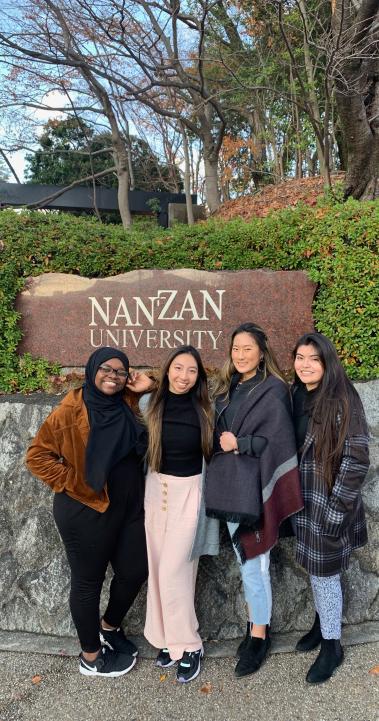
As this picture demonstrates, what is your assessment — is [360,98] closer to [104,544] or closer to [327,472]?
[327,472]

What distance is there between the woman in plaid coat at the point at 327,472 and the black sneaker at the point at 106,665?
2.91 feet

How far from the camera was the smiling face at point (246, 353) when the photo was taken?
233cm

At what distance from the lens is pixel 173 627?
2.43 m

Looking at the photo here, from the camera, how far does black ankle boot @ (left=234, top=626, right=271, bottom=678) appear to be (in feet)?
8.01

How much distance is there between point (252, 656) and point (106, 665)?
2.36 ft

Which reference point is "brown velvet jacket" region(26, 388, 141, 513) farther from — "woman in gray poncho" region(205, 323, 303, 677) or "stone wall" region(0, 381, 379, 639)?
"stone wall" region(0, 381, 379, 639)

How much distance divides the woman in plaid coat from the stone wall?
463 millimetres

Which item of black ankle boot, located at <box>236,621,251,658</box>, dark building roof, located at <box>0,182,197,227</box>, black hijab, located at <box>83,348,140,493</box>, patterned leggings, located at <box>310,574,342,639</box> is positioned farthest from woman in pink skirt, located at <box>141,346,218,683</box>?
dark building roof, located at <box>0,182,197,227</box>

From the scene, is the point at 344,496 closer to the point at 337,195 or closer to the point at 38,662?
the point at 38,662

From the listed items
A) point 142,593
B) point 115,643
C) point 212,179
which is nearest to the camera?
point 115,643

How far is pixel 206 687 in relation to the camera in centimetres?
237

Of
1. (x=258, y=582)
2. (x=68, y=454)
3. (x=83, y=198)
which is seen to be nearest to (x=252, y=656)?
(x=258, y=582)

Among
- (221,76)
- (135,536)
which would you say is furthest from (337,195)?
(221,76)

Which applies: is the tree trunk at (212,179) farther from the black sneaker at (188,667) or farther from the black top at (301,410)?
the black sneaker at (188,667)
